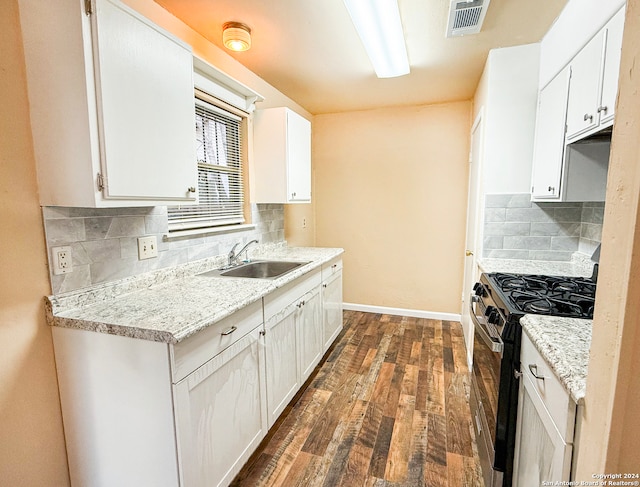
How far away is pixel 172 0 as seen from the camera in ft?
5.80

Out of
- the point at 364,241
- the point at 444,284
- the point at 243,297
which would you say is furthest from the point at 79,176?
the point at 444,284

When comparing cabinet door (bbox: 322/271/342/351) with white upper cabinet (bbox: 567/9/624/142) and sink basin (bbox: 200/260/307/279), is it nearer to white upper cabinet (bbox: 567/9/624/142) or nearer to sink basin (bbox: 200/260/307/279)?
sink basin (bbox: 200/260/307/279)

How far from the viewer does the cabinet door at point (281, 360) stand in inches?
72.1

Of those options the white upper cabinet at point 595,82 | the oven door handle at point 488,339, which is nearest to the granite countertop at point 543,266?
the oven door handle at point 488,339

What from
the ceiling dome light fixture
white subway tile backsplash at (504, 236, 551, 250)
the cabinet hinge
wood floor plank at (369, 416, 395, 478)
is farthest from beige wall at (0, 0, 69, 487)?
white subway tile backsplash at (504, 236, 551, 250)

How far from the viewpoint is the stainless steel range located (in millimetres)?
1309

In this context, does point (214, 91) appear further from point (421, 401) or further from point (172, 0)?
point (421, 401)

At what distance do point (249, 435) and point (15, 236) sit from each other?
4.45 ft

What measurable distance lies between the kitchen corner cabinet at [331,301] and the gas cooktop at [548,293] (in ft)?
4.27

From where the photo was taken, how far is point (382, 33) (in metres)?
2.06

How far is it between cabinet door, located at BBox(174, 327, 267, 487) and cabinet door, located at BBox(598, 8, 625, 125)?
74.7 inches

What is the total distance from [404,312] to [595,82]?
290 centimetres

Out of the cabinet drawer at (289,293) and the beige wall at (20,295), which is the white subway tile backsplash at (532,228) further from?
the beige wall at (20,295)

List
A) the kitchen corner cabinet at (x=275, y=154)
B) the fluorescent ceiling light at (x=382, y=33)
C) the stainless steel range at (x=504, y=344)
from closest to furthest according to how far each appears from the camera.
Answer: the stainless steel range at (x=504, y=344) < the fluorescent ceiling light at (x=382, y=33) < the kitchen corner cabinet at (x=275, y=154)
